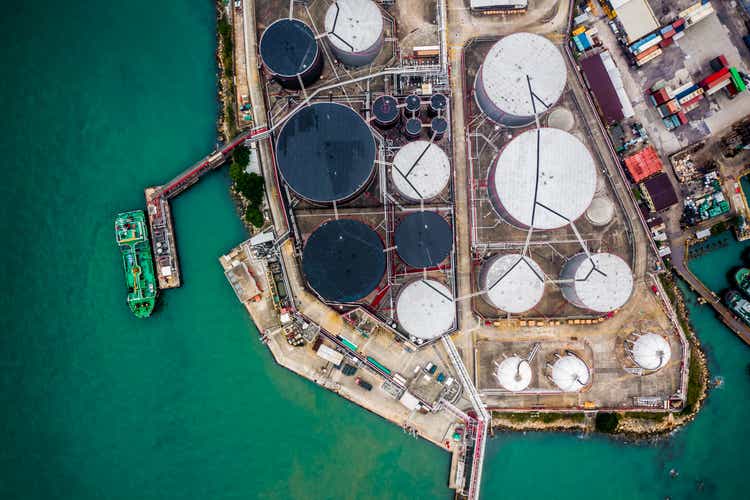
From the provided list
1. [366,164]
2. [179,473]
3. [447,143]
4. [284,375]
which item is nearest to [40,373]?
[179,473]

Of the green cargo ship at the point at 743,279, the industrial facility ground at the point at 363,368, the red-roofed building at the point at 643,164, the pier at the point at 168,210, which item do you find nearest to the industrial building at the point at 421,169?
the industrial facility ground at the point at 363,368

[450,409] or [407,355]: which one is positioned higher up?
[407,355]

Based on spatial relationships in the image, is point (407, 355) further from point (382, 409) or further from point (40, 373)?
point (40, 373)

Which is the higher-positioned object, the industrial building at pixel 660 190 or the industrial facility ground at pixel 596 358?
the industrial building at pixel 660 190

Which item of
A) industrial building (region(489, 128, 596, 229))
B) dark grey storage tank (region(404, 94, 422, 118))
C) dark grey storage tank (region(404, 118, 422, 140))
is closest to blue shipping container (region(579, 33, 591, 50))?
industrial building (region(489, 128, 596, 229))

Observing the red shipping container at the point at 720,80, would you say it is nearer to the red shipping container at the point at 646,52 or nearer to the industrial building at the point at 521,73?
the red shipping container at the point at 646,52

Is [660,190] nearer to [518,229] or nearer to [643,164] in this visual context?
[643,164]

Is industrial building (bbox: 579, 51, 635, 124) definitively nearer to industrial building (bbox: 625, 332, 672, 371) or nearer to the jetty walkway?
the jetty walkway

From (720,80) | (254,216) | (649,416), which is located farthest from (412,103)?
(649,416)
